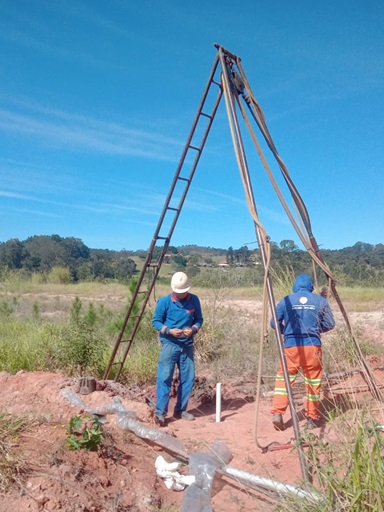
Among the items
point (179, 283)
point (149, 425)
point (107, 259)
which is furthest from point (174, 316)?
point (107, 259)

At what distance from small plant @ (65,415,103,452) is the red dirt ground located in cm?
5

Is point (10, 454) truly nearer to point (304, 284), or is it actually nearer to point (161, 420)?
point (161, 420)

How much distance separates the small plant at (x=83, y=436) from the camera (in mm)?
3943

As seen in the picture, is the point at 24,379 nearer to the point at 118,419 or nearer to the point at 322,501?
the point at 118,419

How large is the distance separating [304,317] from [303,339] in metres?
0.23

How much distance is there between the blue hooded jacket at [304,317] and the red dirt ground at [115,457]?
37.2 inches

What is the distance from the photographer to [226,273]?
420 inches

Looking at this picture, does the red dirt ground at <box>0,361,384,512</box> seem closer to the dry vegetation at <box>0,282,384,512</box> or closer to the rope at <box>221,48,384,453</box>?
the dry vegetation at <box>0,282,384,512</box>

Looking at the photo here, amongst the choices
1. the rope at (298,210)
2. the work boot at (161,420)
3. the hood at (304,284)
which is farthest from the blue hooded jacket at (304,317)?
the work boot at (161,420)

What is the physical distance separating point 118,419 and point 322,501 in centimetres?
273

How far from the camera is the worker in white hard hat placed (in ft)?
18.6

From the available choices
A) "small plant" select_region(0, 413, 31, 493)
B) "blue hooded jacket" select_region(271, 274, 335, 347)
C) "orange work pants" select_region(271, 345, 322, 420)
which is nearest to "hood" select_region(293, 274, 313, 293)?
"blue hooded jacket" select_region(271, 274, 335, 347)

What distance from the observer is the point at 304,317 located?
16.9 feet

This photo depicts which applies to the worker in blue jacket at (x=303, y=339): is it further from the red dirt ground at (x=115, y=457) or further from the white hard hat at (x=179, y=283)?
the white hard hat at (x=179, y=283)
